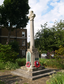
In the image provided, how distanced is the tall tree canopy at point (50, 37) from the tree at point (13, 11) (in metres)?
6.62

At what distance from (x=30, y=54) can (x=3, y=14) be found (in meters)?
15.7

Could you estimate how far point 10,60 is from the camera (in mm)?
11039

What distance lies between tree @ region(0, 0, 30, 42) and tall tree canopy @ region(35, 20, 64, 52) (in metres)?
6.62

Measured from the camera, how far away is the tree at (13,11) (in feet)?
63.3

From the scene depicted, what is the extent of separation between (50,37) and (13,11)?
37.3 feet

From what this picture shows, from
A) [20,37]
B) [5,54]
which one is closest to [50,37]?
[20,37]

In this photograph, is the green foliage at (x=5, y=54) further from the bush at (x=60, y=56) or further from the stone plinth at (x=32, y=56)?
the bush at (x=60, y=56)

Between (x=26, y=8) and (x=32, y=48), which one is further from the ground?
(x=26, y=8)

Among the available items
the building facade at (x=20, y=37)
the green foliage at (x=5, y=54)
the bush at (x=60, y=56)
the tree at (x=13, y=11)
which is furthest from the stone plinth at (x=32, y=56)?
the building facade at (x=20, y=37)

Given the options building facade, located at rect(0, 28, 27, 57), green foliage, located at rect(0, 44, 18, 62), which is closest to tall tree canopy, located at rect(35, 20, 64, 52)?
building facade, located at rect(0, 28, 27, 57)

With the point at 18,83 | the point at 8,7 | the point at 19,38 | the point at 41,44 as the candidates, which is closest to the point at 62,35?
the point at 41,44

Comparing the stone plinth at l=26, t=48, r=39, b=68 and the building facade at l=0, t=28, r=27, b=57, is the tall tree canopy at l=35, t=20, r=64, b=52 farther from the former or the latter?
the stone plinth at l=26, t=48, r=39, b=68

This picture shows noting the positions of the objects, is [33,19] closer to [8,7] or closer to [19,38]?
[8,7]

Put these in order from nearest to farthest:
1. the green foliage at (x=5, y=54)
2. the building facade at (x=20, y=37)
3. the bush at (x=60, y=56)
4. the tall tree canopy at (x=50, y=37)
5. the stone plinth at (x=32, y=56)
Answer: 1. the stone plinth at (x=32, y=56)
2. the bush at (x=60, y=56)
3. the green foliage at (x=5, y=54)
4. the tall tree canopy at (x=50, y=37)
5. the building facade at (x=20, y=37)
